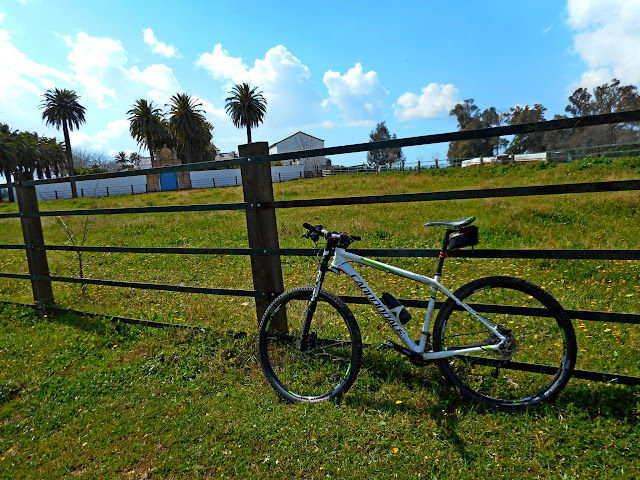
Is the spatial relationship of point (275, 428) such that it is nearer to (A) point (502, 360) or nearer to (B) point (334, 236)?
(B) point (334, 236)

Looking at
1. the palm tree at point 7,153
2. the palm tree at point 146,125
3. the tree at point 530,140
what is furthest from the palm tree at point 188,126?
the tree at point 530,140

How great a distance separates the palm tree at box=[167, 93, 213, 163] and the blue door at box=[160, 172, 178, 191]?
11.0 ft

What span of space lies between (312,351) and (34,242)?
4238 mm

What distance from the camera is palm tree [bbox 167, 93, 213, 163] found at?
53875 millimetres

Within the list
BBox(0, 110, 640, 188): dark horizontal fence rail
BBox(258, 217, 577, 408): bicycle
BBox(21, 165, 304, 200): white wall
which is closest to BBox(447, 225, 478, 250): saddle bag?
BBox(258, 217, 577, 408): bicycle

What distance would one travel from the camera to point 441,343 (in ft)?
9.45

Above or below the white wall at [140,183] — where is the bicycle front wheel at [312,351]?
below

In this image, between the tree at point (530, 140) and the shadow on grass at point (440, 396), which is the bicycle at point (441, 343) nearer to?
the shadow on grass at point (440, 396)

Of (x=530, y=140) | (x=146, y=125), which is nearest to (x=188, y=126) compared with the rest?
(x=146, y=125)

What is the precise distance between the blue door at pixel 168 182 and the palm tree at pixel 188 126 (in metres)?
3.35

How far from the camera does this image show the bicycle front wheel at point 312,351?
3023 millimetres

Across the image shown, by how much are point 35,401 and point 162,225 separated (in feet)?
39.7

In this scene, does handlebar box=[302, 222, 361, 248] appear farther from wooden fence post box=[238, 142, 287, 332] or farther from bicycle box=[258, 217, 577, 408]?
wooden fence post box=[238, 142, 287, 332]

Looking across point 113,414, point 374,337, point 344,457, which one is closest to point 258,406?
point 344,457
